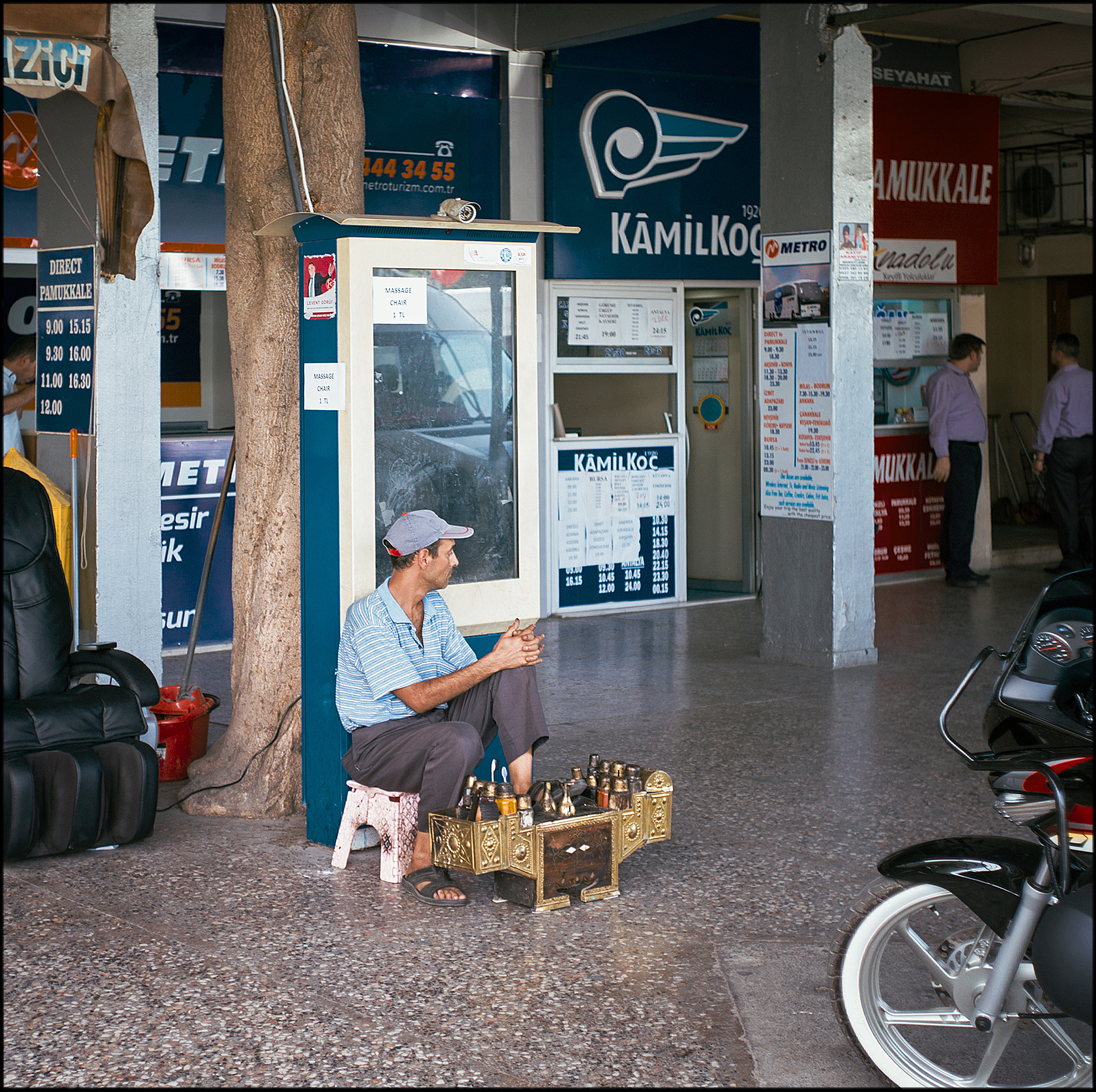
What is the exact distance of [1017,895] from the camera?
297 cm

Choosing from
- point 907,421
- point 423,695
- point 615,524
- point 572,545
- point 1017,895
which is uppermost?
point 907,421

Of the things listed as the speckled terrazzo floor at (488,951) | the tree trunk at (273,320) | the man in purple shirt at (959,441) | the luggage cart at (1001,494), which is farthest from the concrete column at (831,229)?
the luggage cart at (1001,494)

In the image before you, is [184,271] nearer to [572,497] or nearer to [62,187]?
[62,187]

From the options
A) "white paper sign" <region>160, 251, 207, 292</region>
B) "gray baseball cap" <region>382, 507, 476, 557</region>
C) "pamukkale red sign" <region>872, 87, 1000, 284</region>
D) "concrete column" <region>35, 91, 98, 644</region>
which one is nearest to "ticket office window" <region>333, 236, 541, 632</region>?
Answer: "gray baseball cap" <region>382, 507, 476, 557</region>

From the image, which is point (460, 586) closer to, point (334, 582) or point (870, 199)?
point (334, 582)

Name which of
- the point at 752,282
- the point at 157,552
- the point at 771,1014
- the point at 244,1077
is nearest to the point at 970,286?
the point at 752,282

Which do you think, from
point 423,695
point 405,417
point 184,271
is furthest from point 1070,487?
point 423,695

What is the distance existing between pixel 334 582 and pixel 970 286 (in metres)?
8.28

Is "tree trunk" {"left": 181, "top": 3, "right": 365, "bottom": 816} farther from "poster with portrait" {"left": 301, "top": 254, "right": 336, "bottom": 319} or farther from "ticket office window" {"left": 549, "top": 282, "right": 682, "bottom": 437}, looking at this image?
"ticket office window" {"left": 549, "top": 282, "right": 682, "bottom": 437}

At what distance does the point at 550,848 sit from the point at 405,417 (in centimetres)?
149

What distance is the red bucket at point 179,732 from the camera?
19.1 ft

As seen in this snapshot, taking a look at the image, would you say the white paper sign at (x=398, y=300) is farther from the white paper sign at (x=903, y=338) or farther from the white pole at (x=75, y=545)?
the white paper sign at (x=903, y=338)

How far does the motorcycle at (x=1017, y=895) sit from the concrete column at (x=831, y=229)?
477 centimetres

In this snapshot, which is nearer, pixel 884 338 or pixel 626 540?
pixel 626 540
